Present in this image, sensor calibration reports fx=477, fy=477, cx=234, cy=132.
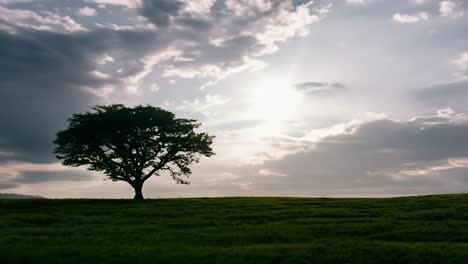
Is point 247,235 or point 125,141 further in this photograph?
point 125,141

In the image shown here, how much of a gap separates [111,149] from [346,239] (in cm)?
4705

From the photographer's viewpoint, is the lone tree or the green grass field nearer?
the green grass field

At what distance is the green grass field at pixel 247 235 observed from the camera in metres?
25.8

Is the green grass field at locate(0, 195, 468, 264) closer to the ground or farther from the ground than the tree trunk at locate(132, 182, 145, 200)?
closer to the ground

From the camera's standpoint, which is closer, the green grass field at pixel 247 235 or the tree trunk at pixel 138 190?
the green grass field at pixel 247 235

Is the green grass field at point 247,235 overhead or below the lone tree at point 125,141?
below

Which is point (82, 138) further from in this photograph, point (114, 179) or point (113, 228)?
point (113, 228)

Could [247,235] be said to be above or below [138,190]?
below

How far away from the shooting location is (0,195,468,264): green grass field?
25812mm

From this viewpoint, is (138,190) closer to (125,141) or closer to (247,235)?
(125,141)

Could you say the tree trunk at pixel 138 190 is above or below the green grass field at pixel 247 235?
above

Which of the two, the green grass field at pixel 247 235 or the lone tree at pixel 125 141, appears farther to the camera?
the lone tree at pixel 125 141

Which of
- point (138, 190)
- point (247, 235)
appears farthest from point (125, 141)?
point (247, 235)

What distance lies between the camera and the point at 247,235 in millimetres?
31547
